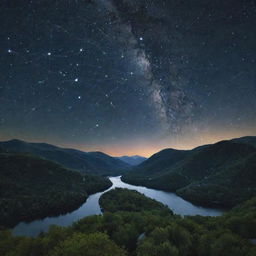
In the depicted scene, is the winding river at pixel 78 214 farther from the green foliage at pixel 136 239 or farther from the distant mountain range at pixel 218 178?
the green foliage at pixel 136 239

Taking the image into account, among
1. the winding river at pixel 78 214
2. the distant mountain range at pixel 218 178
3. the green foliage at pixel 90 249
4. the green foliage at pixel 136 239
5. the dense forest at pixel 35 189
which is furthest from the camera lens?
the distant mountain range at pixel 218 178

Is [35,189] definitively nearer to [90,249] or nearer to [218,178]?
[90,249]

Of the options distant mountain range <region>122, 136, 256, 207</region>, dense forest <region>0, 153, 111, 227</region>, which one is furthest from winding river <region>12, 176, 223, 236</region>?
distant mountain range <region>122, 136, 256, 207</region>

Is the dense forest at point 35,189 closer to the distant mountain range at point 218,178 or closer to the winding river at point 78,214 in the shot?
the winding river at point 78,214

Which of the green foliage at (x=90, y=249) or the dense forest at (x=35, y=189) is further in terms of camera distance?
the dense forest at (x=35, y=189)

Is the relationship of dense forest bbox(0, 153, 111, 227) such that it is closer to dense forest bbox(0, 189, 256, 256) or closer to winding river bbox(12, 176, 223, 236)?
winding river bbox(12, 176, 223, 236)

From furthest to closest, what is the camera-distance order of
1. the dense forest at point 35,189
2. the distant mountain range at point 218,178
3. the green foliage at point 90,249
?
1. the distant mountain range at point 218,178
2. the dense forest at point 35,189
3. the green foliage at point 90,249

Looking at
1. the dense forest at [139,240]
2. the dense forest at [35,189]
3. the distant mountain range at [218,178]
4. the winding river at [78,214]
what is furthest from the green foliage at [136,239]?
the distant mountain range at [218,178]

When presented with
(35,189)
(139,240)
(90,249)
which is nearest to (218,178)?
(139,240)

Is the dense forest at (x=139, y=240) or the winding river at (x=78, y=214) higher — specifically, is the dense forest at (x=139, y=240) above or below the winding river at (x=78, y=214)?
above

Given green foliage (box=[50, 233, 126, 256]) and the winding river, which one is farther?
the winding river
